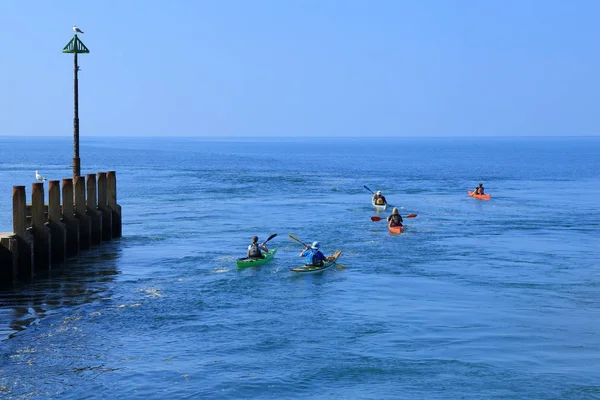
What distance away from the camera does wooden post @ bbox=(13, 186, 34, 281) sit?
2703 cm

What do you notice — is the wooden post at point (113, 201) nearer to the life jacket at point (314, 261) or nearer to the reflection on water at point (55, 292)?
the reflection on water at point (55, 292)

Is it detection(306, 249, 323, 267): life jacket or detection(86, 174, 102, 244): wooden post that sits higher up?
detection(86, 174, 102, 244): wooden post

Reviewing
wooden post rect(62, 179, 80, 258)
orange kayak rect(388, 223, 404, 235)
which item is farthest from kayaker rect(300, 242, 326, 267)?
orange kayak rect(388, 223, 404, 235)

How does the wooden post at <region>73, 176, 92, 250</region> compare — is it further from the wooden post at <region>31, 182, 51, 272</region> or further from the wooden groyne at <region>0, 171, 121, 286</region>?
the wooden post at <region>31, 182, 51, 272</region>

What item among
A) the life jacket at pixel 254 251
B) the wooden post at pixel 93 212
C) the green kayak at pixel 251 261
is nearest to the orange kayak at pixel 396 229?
the green kayak at pixel 251 261

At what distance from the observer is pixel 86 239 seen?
3456 centimetres

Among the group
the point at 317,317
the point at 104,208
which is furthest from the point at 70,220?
the point at 317,317

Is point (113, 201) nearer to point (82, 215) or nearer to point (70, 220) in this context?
point (82, 215)

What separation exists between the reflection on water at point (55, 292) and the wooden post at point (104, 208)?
11.1 feet

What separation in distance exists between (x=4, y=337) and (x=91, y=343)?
220cm

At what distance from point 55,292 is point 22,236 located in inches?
79.2

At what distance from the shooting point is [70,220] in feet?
106

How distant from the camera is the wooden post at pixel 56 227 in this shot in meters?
30.3

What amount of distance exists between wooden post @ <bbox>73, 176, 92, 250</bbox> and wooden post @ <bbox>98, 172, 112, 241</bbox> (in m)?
2.08
